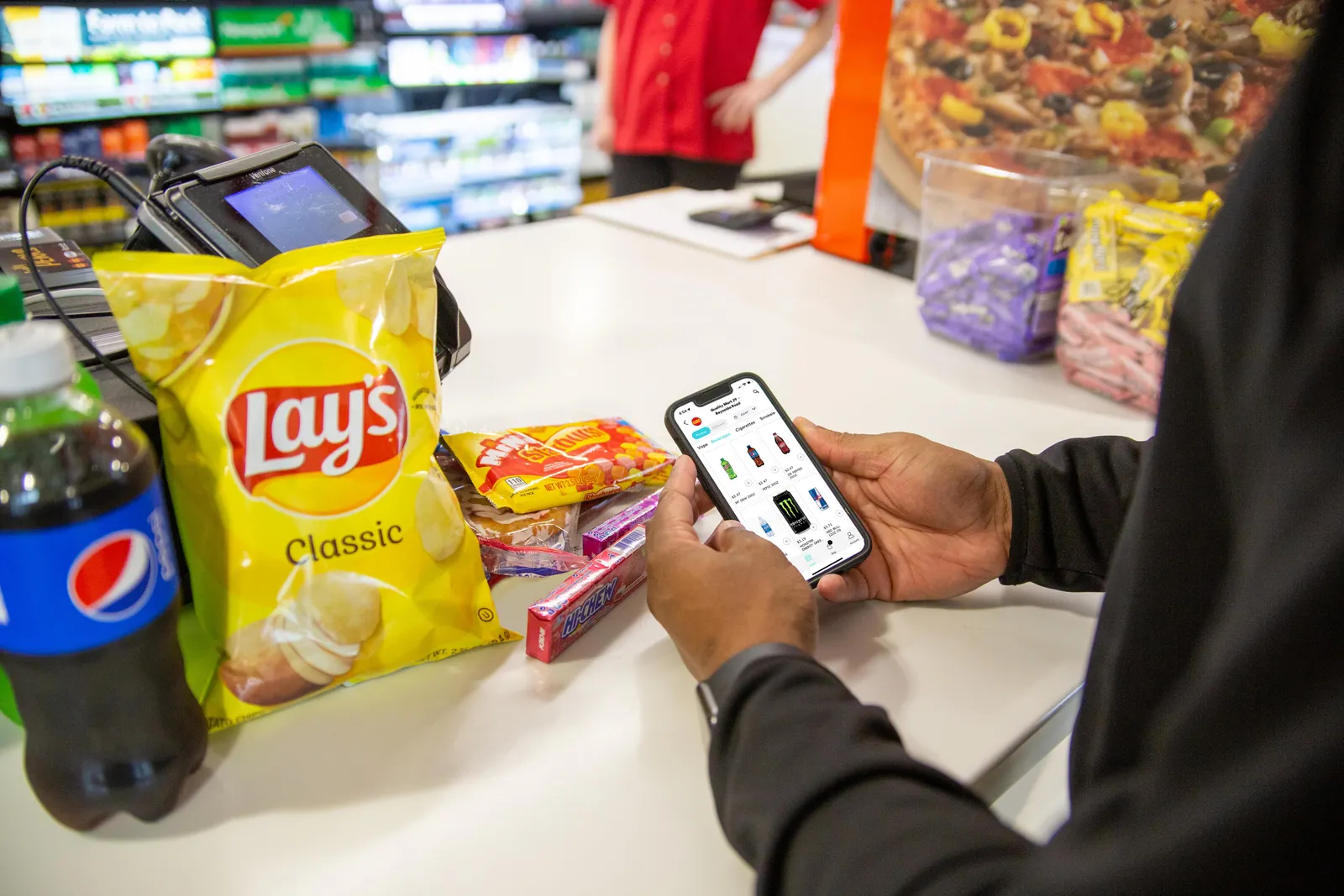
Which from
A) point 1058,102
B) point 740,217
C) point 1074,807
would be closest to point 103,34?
point 740,217

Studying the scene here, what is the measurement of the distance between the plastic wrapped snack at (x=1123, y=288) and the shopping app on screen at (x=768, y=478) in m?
0.55

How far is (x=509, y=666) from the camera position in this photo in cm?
65

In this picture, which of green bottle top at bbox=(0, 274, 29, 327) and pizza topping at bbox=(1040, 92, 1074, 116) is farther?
pizza topping at bbox=(1040, 92, 1074, 116)

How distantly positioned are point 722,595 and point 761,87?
198 centimetres

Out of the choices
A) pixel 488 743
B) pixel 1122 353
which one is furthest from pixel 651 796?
pixel 1122 353

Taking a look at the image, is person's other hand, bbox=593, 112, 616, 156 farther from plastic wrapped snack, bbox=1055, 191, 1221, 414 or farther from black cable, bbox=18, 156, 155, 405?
black cable, bbox=18, 156, 155, 405

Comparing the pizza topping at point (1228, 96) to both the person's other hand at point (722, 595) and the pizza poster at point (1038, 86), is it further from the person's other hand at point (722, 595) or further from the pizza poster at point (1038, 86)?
the person's other hand at point (722, 595)

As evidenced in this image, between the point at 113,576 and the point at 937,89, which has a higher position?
the point at 937,89

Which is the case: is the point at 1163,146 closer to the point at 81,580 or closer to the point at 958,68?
the point at 958,68

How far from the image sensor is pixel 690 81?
91.7 inches

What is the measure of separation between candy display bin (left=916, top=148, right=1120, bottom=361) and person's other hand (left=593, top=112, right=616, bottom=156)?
1344 mm

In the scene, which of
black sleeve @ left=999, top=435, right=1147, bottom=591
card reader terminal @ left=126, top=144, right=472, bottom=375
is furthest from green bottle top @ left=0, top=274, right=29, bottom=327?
black sleeve @ left=999, top=435, right=1147, bottom=591

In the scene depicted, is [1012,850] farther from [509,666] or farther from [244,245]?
[244,245]

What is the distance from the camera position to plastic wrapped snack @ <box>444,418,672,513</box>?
73cm
